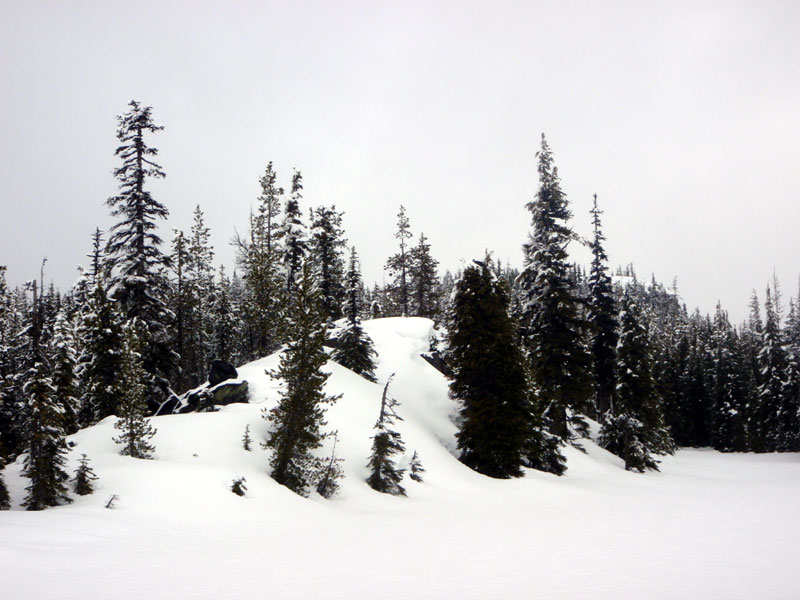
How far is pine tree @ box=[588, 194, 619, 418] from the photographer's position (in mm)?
40125

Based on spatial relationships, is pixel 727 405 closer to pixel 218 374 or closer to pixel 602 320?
pixel 602 320

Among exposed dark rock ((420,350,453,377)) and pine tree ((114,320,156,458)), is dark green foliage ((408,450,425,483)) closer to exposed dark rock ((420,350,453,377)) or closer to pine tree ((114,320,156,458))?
pine tree ((114,320,156,458))

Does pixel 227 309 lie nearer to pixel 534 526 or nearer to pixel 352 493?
pixel 352 493

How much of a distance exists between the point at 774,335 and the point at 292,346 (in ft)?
197

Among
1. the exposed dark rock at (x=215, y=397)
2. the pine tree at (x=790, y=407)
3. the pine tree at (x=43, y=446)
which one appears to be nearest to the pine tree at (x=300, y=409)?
the exposed dark rock at (x=215, y=397)

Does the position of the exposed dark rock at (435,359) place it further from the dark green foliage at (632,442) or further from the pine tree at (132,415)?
the pine tree at (132,415)

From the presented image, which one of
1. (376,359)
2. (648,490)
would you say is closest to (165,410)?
(376,359)

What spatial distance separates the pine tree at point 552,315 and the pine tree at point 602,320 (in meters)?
6.90

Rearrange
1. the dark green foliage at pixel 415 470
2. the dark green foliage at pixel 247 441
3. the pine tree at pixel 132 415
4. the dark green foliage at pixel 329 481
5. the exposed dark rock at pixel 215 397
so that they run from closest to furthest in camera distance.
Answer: the pine tree at pixel 132 415
the dark green foliage at pixel 329 481
the dark green foliage at pixel 247 441
the dark green foliage at pixel 415 470
the exposed dark rock at pixel 215 397

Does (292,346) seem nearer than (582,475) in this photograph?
Yes

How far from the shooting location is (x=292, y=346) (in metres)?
20.0

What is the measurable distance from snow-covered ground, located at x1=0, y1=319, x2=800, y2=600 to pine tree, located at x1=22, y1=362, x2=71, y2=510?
1.14 metres

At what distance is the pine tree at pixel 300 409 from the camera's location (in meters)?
19.2

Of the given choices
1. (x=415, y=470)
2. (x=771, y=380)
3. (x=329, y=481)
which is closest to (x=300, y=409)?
(x=329, y=481)
